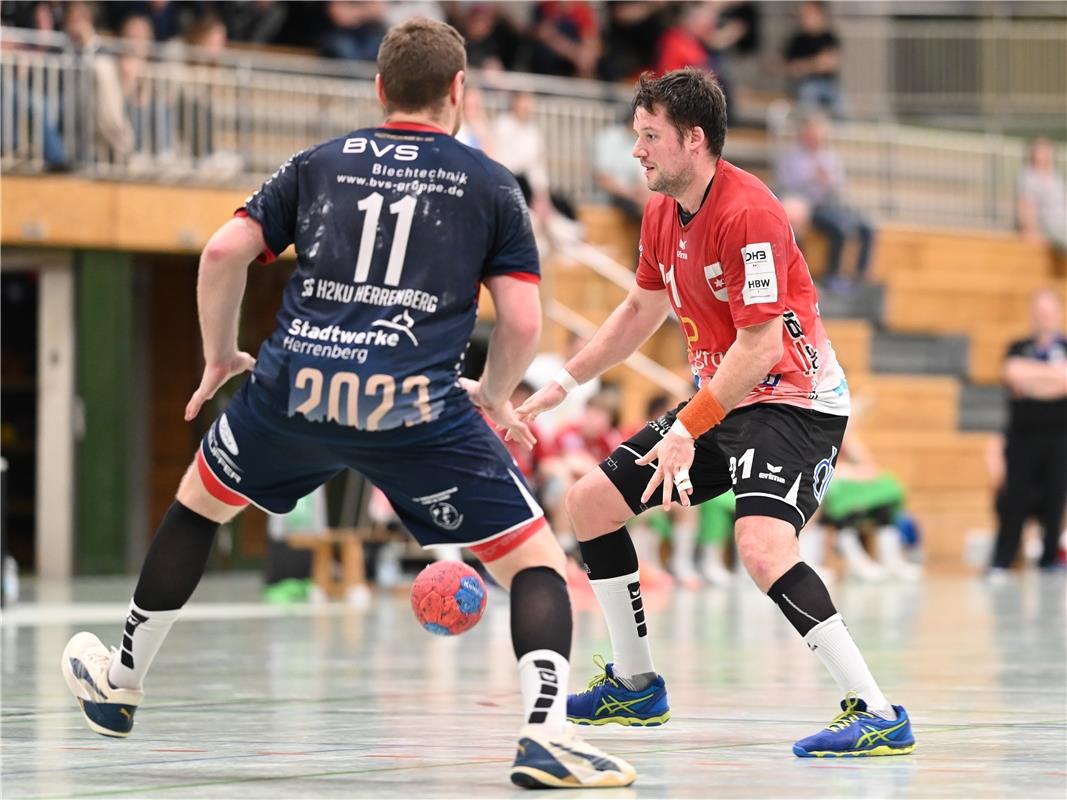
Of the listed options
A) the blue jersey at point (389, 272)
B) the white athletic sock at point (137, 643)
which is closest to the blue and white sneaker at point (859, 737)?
the blue jersey at point (389, 272)

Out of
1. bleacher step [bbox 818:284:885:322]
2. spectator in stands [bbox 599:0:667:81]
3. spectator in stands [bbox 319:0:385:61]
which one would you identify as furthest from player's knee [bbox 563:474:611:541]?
spectator in stands [bbox 599:0:667:81]

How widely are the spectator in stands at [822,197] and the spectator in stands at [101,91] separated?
766 centimetres

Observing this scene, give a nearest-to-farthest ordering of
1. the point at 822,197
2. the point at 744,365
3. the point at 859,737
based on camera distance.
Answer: the point at 859,737, the point at 744,365, the point at 822,197

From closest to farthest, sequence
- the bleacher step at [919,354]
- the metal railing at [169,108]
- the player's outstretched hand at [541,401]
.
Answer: the player's outstretched hand at [541,401], the metal railing at [169,108], the bleacher step at [919,354]

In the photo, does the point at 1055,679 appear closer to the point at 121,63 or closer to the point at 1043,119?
the point at 121,63

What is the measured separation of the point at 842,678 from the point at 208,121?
13127 mm

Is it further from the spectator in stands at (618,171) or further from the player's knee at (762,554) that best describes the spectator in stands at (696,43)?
the player's knee at (762,554)

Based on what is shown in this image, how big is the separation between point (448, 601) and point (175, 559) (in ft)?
3.83

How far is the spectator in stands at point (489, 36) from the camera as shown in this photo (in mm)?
21031

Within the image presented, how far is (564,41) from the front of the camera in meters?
22.2

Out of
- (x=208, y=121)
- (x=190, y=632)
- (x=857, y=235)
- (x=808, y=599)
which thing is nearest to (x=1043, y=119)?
(x=857, y=235)

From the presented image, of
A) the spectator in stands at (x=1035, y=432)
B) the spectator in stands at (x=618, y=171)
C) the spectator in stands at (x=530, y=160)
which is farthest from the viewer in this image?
the spectator in stands at (x=618, y=171)

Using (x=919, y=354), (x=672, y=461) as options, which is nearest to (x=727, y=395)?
(x=672, y=461)

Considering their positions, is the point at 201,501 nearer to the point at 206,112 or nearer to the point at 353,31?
the point at 206,112
